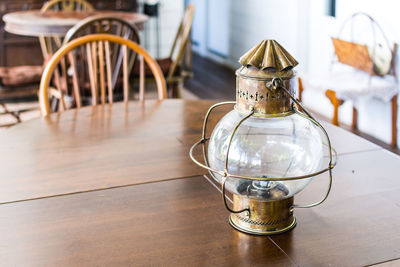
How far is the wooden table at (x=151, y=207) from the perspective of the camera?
36.4 inches

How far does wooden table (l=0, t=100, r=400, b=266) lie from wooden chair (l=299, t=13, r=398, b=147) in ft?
6.04

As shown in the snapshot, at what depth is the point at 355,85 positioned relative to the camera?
3391 millimetres

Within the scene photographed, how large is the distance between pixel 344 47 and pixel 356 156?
2.43 meters

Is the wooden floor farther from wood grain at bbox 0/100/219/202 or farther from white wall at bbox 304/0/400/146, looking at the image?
wood grain at bbox 0/100/219/202

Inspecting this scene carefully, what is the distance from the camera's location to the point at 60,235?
990 mm

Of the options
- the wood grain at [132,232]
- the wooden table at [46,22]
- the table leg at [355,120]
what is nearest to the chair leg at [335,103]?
the table leg at [355,120]

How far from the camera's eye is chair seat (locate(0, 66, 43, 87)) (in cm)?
355

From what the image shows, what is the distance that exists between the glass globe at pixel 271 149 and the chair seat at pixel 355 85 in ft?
8.06

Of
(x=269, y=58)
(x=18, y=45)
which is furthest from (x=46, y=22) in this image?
(x=269, y=58)

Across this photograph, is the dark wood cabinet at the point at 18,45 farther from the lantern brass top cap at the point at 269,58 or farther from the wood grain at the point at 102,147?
A: the lantern brass top cap at the point at 269,58

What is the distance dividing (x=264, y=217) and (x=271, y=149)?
126mm

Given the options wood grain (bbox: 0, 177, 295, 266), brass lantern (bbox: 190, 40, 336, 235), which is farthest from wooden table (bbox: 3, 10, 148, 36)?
brass lantern (bbox: 190, 40, 336, 235)

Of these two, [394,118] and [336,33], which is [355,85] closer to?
[394,118]

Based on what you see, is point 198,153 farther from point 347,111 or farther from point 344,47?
point 347,111
